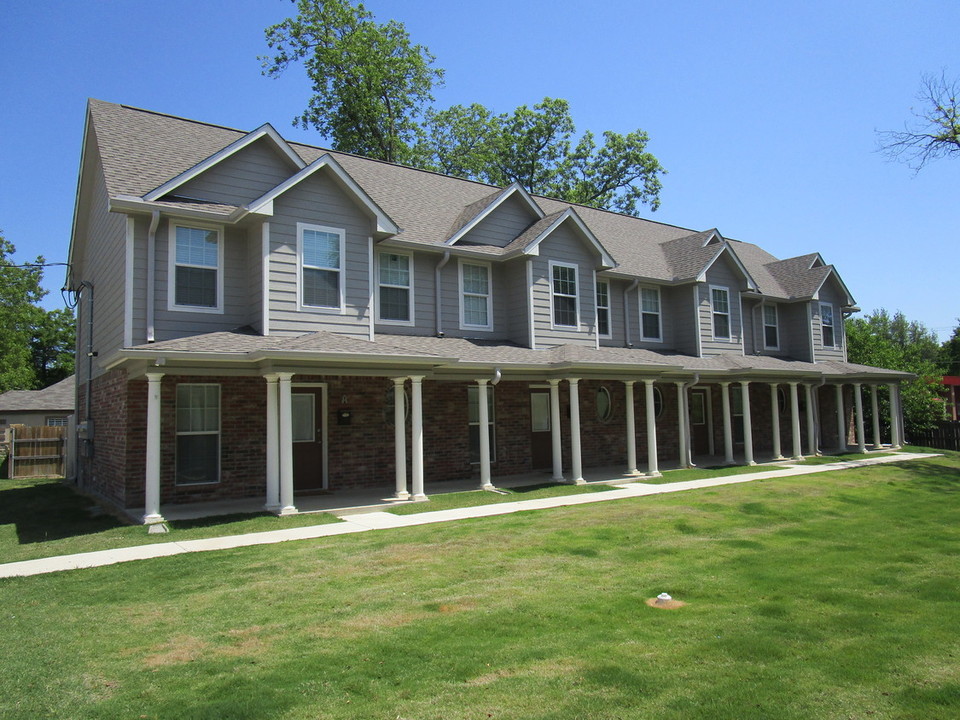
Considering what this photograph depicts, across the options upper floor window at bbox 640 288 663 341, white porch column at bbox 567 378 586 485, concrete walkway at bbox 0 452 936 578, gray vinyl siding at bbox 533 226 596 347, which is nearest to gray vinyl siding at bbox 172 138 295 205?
gray vinyl siding at bbox 533 226 596 347

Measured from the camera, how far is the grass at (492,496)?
12641 mm

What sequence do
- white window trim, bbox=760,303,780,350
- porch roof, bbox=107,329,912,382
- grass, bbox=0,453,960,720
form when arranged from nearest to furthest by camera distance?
grass, bbox=0,453,960,720, porch roof, bbox=107,329,912,382, white window trim, bbox=760,303,780,350

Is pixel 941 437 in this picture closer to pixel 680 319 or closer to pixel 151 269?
pixel 680 319

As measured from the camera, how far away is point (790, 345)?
25.5m

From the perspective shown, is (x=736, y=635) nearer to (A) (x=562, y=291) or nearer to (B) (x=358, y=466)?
(B) (x=358, y=466)

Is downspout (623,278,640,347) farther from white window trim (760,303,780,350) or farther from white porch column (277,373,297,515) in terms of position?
white porch column (277,373,297,515)

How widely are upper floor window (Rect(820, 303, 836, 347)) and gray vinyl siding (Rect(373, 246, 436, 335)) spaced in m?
17.2

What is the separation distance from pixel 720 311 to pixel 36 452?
23.0 m

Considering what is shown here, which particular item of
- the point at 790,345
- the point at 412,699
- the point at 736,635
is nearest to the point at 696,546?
the point at 736,635

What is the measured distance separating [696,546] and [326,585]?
4888 millimetres

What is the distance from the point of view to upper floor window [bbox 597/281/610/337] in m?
19.4

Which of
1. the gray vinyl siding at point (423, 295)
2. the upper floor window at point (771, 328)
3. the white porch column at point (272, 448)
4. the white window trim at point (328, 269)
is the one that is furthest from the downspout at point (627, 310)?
the white porch column at point (272, 448)

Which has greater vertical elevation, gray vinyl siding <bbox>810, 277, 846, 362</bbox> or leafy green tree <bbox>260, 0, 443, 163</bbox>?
leafy green tree <bbox>260, 0, 443, 163</bbox>

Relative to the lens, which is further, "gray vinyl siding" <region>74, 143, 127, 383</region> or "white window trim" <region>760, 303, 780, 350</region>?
"white window trim" <region>760, 303, 780, 350</region>
